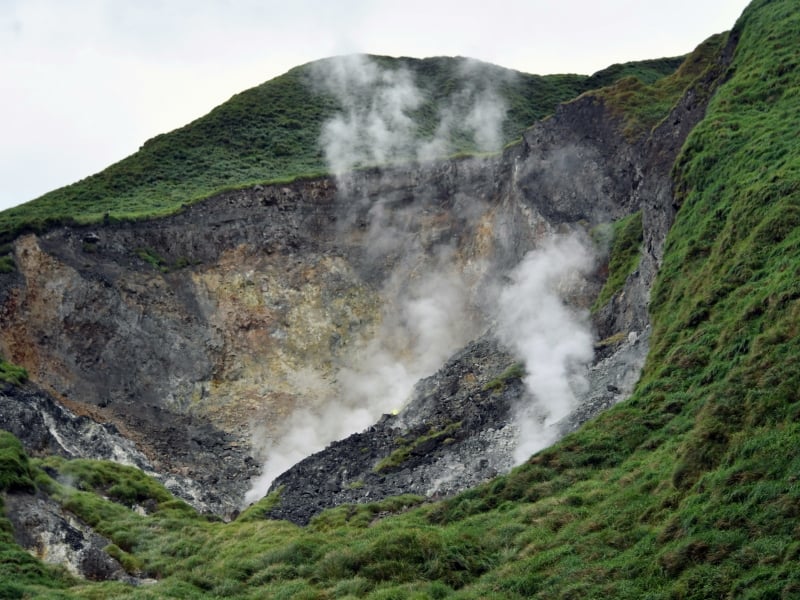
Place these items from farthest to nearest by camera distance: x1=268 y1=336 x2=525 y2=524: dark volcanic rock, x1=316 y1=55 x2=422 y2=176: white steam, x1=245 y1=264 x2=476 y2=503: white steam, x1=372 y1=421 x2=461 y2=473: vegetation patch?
1. x1=316 y1=55 x2=422 y2=176: white steam
2. x1=245 y1=264 x2=476 y2=503: white steam
3. x1=372 y1=421 x2=461 y2=473: vegetation patch
4. x1=268 y1=336 x2=525 y2=524: dark volcanic rock

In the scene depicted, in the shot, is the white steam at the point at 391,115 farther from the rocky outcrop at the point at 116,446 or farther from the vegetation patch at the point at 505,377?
the vegetation patch at the point at 505,377

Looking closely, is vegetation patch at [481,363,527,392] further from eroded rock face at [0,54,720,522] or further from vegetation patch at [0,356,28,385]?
vegetation patch at [0,356,28,385]

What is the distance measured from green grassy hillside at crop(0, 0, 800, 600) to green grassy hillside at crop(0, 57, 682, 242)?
2765 cm

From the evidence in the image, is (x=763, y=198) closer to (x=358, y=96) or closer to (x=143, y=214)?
(x=143, y=214)

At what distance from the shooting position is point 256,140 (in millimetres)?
76312

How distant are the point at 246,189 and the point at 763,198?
3834cm

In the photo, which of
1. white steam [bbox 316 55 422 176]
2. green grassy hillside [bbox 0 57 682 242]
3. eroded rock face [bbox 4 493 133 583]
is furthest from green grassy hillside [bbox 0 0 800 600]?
white steam [bbox 316 55 422 176]

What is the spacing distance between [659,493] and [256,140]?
194 ft

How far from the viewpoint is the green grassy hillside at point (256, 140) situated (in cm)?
6347

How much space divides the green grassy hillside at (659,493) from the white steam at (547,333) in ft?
15.6

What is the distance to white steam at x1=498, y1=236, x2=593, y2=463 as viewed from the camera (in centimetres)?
3628

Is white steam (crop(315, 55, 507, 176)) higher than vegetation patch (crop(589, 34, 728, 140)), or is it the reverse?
white steam (crop(315, 55, 507, 176))

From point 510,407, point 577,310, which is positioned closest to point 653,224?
point 577,310

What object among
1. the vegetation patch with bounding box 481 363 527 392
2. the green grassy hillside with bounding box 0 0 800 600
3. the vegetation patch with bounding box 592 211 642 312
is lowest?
the green grassy hillside with bounding box 0 0 800 600
